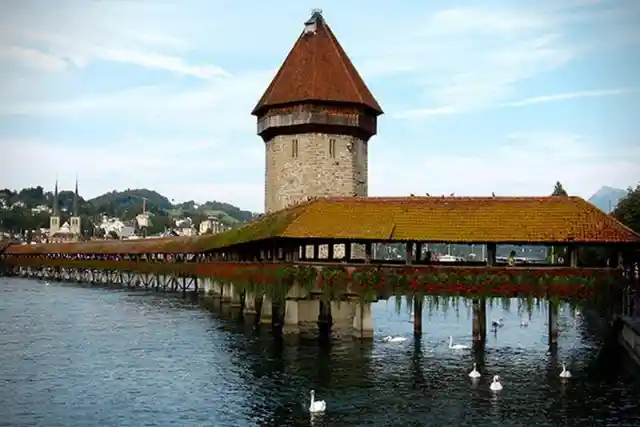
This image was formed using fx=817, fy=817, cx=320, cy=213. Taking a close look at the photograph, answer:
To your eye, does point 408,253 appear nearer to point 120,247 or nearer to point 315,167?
point 315,167

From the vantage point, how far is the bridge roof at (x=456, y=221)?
25938mm

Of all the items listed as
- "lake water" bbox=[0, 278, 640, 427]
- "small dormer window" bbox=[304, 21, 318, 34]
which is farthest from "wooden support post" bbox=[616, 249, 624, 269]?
"small dormer window" bbox=[304, 21, 318, 34]

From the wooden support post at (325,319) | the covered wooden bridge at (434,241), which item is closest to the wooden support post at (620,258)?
the covered wooden bridge at (434,241)

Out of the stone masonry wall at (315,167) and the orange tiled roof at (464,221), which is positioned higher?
the stone masonry wall at (315,167)

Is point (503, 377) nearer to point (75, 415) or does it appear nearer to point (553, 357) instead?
point (553, 357)

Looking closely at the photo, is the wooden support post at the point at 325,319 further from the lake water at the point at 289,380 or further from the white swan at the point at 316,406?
the white swan at the point at 316,406

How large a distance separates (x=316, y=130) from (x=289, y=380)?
20827 millimetres

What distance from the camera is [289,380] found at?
2219cm

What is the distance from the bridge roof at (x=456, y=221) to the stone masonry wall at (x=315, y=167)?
1000 cm

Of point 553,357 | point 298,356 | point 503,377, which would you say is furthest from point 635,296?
point 298,356

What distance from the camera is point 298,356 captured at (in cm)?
2608

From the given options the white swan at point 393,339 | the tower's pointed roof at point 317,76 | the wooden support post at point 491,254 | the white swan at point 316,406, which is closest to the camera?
the white swan at point 316,406

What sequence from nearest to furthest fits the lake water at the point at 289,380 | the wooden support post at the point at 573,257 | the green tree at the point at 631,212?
the lake water at the point at 289,380, the wooden support post at the point at 573,257, the green tree at the point at 631,212

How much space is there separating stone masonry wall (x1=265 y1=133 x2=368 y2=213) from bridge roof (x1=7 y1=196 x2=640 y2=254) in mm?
10002
